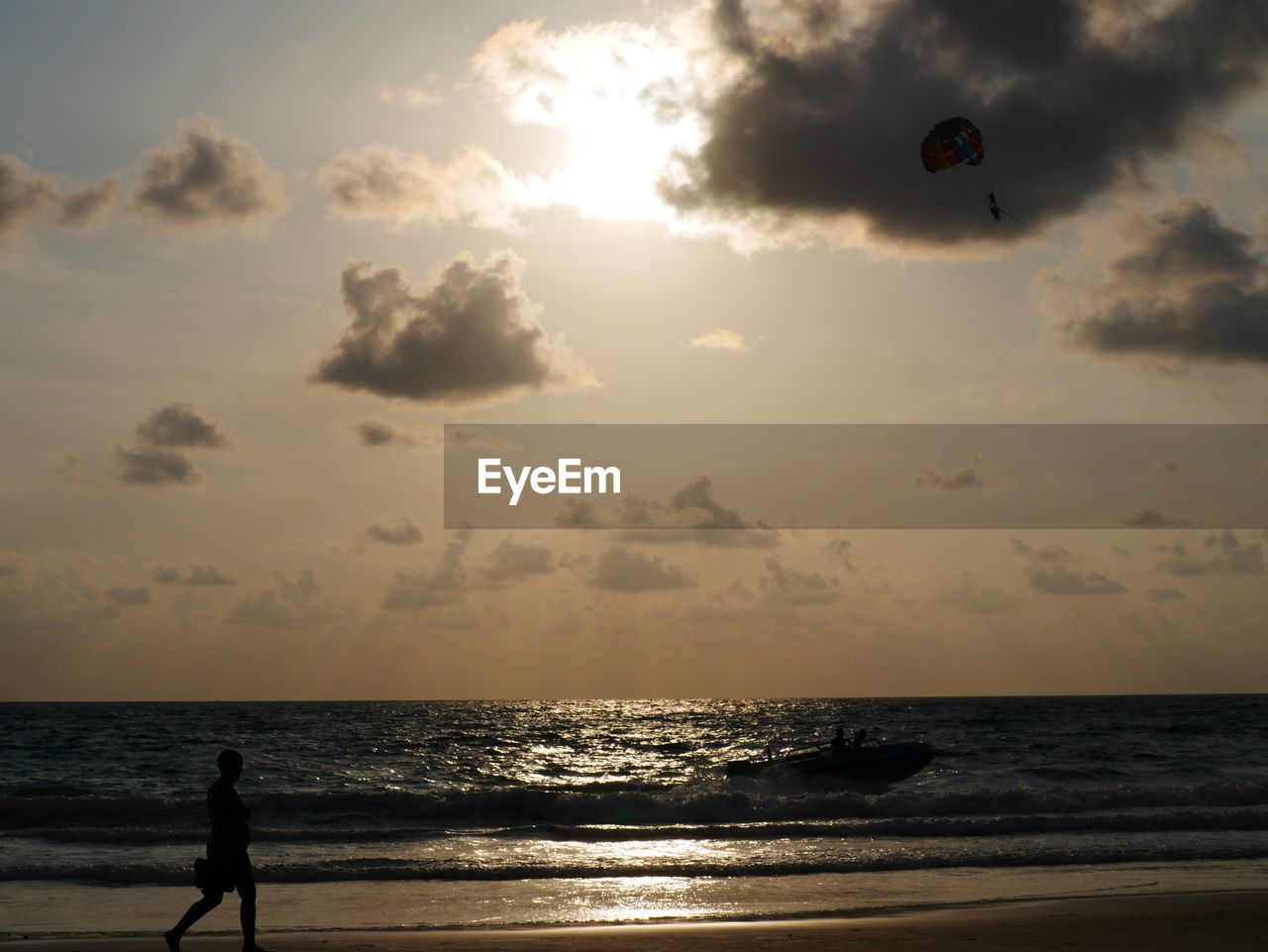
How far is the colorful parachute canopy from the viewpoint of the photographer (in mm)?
29891

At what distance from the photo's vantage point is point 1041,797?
33.9 metres

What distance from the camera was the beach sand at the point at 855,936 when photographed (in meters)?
13.4

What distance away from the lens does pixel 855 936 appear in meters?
13.9

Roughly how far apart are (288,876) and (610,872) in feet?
18.4

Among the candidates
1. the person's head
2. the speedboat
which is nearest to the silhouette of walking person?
the person's head

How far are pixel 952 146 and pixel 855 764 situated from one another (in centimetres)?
1910

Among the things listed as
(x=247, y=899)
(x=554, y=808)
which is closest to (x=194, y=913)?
(x=247, y=899)

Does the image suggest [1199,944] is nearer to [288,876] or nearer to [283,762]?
[288,876]

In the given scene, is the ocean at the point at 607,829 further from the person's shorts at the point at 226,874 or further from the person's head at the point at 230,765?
the person's head at the point at 230,765

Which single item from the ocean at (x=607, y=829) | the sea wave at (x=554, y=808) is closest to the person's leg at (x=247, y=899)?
the ocean at (x=607, y=829)

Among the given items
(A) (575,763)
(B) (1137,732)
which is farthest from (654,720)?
(A) (575,763)

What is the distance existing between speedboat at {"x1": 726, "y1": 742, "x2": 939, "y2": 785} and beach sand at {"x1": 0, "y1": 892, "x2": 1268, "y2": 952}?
2163 cm

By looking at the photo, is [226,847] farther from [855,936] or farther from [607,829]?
[607,829]

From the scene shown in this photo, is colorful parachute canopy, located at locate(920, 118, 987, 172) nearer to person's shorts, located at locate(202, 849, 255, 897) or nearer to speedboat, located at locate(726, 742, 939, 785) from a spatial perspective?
speedboat, located at locate(726, 742, 939, 785)
